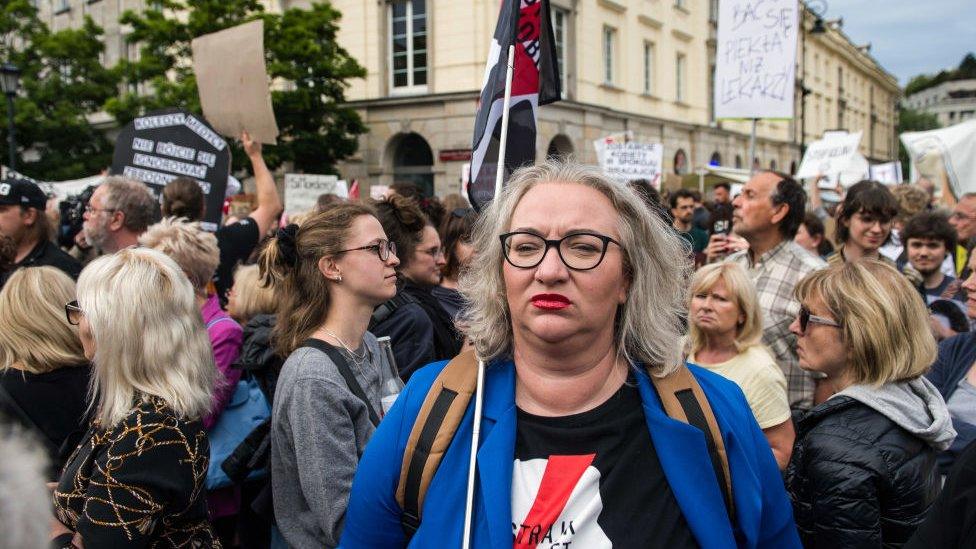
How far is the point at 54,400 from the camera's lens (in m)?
2.96

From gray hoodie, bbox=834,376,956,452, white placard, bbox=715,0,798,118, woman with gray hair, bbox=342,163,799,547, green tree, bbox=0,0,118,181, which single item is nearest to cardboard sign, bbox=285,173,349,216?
white placard, bbox=715,0,798,118

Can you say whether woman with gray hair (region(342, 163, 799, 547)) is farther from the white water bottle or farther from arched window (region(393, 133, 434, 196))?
arched window (region(393, 133, 434, 196))

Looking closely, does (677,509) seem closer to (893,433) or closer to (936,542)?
(936,542)

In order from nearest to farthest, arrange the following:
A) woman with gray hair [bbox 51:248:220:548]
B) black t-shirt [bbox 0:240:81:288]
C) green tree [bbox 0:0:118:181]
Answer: woman with gray hair [bbox 51:248:220:548], black t-shirt [bbox 0:240:81:288], green tree [bbox 0:0:118:181]

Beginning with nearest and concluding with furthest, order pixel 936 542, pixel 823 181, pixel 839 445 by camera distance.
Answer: pixel 936 542 < pixel 839 445 < pixel 823 181

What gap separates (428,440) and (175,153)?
4628 millimetres

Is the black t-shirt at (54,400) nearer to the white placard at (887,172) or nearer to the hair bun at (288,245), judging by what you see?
the hair bun at (288,245)

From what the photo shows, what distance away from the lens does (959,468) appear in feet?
5.07

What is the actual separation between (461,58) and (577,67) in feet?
14.0

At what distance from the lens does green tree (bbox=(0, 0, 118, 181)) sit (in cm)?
2548

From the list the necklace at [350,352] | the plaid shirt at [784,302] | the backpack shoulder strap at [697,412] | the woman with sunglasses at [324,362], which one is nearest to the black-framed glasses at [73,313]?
the woman with sunglasses at [324,362]

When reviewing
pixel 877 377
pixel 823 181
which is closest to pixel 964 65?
pixel 823 181

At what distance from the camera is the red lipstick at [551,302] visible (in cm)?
185

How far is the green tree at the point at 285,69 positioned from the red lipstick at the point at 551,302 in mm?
21158
